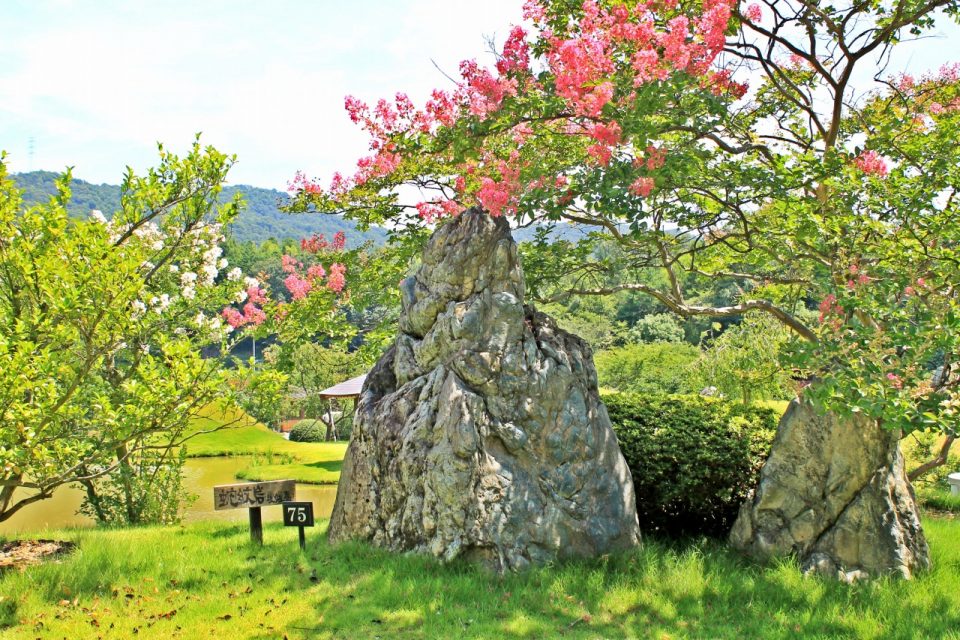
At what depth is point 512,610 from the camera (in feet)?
18.4

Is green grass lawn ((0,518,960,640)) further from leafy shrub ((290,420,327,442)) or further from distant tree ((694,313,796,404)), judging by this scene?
leafy shrub ((290,420,327,442))

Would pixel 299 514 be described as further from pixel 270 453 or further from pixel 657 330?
pixel 657 330

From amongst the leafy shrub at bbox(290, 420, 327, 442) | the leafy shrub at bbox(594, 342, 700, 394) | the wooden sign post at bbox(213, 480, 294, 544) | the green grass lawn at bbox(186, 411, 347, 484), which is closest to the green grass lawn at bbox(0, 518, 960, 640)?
the wooden sign post at bbox(213, 480, 294, 544)

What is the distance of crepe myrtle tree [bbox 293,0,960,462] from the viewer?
5754 millimetres

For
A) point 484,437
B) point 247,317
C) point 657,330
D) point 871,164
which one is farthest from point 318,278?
point 657,330

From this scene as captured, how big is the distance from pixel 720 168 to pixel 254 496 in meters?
5.67

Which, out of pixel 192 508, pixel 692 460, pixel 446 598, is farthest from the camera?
pixel 192 508

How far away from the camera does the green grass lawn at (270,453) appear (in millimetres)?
17422

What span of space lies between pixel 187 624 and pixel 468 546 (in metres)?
2.31

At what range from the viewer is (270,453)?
21359 mm

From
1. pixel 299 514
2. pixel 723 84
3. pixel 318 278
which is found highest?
pixel 723 84

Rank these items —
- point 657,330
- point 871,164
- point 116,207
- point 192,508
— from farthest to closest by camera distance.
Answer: point 116,207 < point 657,330 < point 192,508 < point 871,164

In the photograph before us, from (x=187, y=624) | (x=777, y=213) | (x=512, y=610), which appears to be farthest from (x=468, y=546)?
(x=777, y=213)

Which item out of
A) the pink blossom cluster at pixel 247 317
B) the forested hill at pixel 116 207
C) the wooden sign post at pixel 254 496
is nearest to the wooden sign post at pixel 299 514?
the wooden sign post at pixel 254 496
